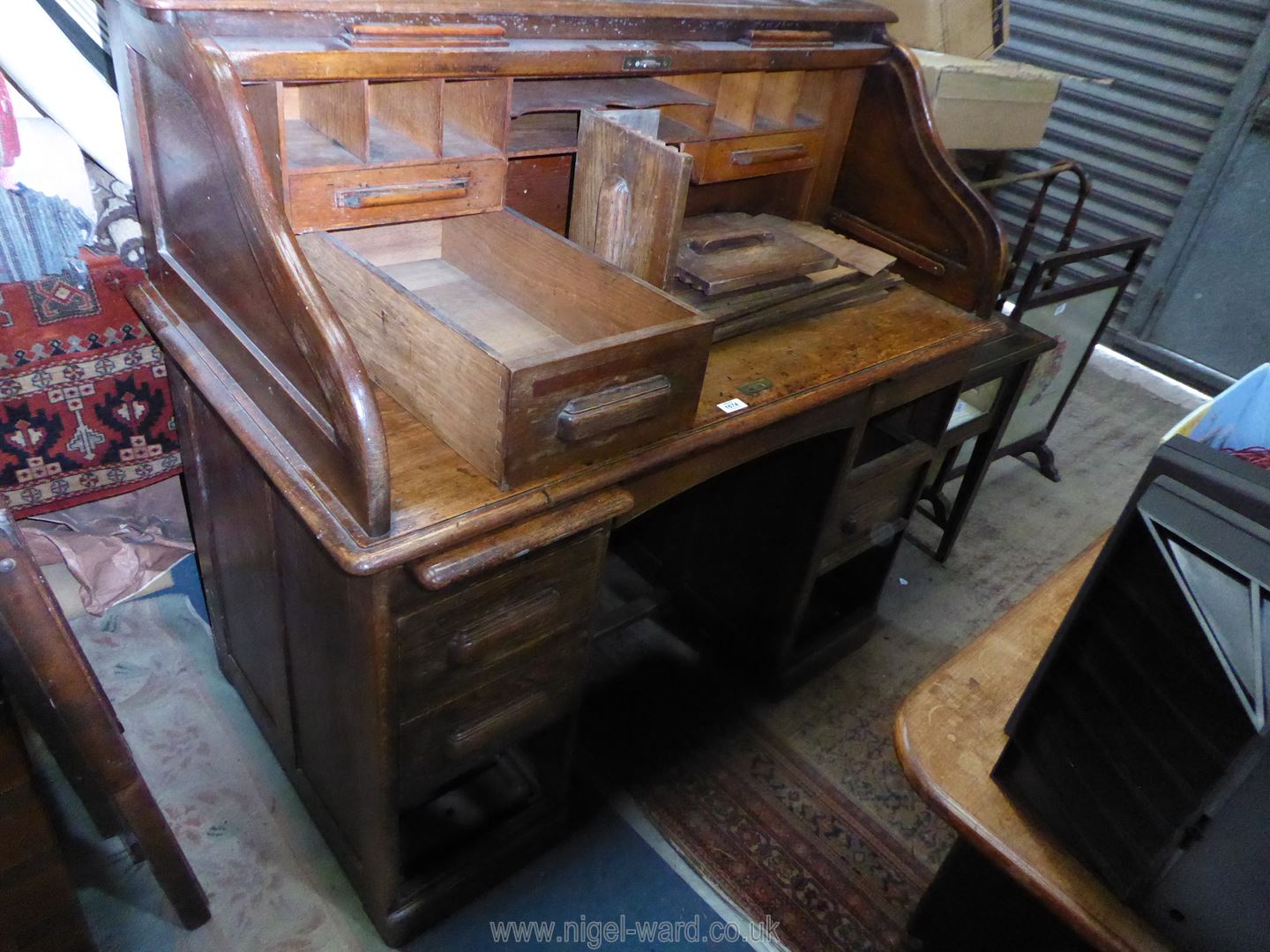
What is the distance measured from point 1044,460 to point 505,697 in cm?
251

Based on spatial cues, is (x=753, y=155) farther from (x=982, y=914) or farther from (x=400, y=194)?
(x=982, y=914)

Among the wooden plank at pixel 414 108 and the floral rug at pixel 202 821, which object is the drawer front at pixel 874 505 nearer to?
the wooden plank at pixel 414 108

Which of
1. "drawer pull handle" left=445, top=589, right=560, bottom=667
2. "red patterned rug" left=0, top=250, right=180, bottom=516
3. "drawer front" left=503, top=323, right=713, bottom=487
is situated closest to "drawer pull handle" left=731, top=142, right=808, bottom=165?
"drawer front" left=503, top=323, right=713, bottom=487

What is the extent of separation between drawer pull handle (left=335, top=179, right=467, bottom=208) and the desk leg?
120 centimetres

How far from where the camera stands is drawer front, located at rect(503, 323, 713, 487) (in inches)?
42.4

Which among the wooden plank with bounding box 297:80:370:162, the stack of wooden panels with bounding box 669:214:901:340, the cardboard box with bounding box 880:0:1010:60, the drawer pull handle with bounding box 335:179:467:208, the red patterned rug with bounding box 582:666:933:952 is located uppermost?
the cardboard box with bounding box 880:0:1010:60

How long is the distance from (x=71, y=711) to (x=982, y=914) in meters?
1.33

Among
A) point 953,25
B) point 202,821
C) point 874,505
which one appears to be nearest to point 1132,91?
point 953,25

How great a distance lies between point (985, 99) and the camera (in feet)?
7.43

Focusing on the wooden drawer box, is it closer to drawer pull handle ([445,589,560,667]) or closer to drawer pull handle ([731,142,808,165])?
drawer pull handle ([445,589,560,667])

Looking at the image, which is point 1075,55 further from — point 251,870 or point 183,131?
point 251,870

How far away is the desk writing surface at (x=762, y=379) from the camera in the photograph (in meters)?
1.12

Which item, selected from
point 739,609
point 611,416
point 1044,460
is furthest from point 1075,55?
point 611,416

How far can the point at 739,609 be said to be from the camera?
2.21 meters
